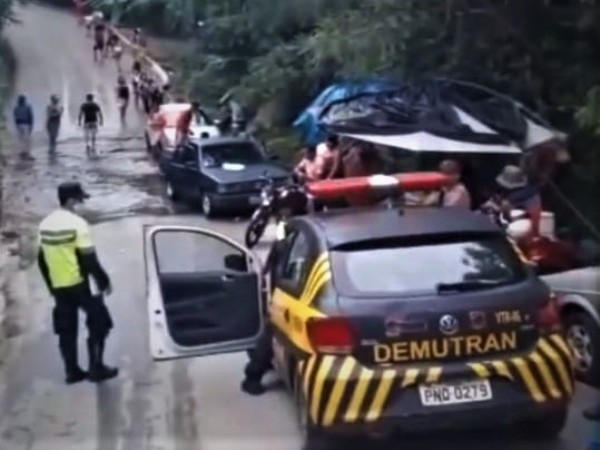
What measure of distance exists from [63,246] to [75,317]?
712 millimetres

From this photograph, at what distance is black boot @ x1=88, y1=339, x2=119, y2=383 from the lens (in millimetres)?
12305

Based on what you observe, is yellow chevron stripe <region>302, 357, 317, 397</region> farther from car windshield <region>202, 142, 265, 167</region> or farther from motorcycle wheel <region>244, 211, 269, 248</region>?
car windshield <region>202, 142, 265, 167</region>

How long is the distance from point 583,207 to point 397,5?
3.28 metres

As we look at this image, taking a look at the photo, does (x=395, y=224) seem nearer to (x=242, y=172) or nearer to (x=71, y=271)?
(x=71, y=271)

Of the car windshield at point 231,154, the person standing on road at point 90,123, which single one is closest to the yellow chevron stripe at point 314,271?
the car windshield at point 231,154

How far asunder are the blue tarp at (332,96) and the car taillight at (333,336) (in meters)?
10.8

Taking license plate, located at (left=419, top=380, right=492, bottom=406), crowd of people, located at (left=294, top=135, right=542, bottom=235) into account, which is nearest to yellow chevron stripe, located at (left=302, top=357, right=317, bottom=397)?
license plate, located at (left=419, top=380, right=492, bottom=406)

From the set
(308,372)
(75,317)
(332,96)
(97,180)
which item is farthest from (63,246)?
(97,180)

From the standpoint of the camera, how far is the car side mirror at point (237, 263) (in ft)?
39.1

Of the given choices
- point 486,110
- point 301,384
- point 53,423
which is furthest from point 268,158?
point 301,384

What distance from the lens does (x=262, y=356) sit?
11.1 metres

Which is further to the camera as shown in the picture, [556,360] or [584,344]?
[584,344]

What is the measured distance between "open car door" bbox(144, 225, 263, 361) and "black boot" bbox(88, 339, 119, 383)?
2.92ft

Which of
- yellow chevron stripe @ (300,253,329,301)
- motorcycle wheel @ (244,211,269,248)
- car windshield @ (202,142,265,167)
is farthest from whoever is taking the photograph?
car windshield @ (202,142,265,167)
